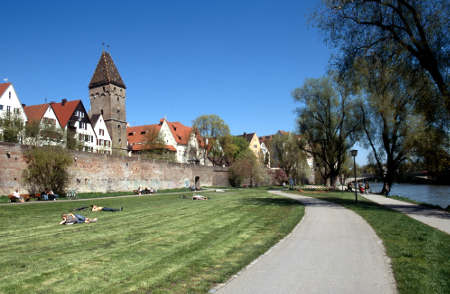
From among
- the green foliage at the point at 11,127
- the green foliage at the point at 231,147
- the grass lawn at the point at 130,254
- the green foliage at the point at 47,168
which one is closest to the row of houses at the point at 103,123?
the green foliage at the point at 11,127

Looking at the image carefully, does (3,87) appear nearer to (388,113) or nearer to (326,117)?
(326,117)

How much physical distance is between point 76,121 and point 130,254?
5166 centimetres

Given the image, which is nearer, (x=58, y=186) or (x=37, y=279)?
(x=37, y=279)

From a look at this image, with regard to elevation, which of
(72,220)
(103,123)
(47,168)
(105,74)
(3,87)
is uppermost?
(105,74)

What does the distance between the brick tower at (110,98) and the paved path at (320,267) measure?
58.0 m

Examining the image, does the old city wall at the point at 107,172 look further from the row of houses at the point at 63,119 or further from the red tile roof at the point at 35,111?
the red tile roof at the point at 35,111

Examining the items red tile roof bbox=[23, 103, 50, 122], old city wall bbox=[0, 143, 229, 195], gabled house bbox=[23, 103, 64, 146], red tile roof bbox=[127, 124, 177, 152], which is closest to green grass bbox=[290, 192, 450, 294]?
old city wall bbox=[0, 143, 229, 195]

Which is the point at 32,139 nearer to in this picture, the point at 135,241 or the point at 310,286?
the point at 135,241

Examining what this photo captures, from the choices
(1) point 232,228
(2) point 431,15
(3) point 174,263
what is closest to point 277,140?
(2) point 431,15

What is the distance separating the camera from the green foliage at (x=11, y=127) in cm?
3791

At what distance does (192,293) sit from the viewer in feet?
15.4

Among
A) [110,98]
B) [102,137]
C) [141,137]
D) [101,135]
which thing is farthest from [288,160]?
[110,98]

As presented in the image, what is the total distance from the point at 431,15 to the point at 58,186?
30031 mm

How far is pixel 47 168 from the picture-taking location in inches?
1115
